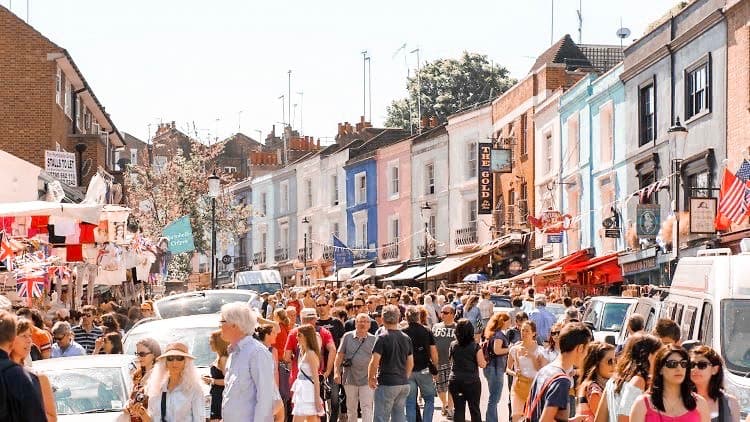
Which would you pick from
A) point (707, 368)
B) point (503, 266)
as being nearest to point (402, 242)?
point (503, 266)

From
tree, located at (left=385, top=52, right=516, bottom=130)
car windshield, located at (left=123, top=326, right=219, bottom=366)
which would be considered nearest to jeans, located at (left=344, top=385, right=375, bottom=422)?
car windshield, located at (left=123, top=326, right=219, bottom=366)

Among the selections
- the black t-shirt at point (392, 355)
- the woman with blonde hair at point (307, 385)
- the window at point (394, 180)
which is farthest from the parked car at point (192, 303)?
the window at point (394, 180)

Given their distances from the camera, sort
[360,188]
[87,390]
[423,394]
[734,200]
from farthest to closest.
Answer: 1. [360,188]
2. [734,200]
3. [423,394]
4. [87,390]

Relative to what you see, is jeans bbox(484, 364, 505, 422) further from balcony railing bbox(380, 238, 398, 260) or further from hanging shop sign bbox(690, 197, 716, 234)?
balcony railing bbox(380, 238, 398, 260)

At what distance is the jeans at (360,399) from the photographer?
1630 cm

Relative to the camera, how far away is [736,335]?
486 inches

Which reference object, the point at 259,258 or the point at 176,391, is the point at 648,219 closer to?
the point at 176,391

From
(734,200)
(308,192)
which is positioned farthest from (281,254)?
(734,200)

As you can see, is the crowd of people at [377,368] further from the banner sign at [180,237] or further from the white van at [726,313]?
the banner sign at [180,237]

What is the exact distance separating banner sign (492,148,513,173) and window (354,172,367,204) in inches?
670

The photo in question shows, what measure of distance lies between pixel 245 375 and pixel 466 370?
6.99 metres

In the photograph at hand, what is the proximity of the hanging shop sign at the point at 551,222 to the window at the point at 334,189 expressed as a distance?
89.9 ft

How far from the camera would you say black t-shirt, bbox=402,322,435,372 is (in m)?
16.9

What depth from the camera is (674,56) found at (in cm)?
3381
